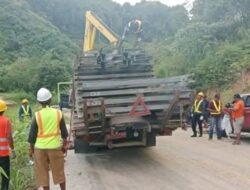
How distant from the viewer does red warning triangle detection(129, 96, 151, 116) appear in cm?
1093

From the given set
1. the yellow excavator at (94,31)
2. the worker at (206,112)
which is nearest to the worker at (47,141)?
the worker at (206,112)

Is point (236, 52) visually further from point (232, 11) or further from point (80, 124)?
point (80, 124)

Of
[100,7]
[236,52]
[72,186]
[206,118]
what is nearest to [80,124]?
[72,186]

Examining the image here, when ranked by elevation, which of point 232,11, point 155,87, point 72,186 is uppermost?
point 232,11

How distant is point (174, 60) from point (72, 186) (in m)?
23.5

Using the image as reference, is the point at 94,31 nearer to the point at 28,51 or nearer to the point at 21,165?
the point at 21,165

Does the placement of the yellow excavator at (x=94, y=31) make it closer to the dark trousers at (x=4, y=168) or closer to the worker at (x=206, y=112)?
the worker at (x=206, y=112)

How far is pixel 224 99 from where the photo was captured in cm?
2584

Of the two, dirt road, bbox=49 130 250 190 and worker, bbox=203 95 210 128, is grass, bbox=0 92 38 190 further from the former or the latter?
worker, bbox=203 95 210 128

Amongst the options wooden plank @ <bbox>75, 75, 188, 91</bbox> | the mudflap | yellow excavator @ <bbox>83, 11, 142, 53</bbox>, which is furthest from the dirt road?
yellow excavator @ <bbox>83, 11, 142, 53</bbox>

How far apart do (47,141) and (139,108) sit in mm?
3341

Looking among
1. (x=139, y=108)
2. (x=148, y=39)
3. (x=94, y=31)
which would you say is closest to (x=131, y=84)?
(x=139, y=108)

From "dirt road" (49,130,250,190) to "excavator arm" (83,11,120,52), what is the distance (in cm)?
540

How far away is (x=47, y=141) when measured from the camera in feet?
26.3
